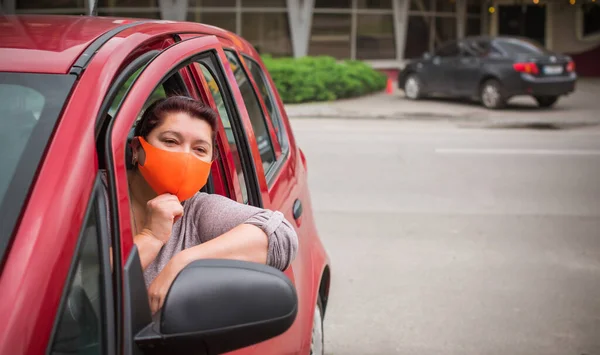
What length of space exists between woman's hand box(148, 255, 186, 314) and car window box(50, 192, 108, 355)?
24cm

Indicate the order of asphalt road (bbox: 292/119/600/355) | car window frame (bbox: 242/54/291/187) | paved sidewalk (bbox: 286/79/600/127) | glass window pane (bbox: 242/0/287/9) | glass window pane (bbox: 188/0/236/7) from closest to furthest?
car window frame (bbox: 242/54/291/187)
asphalt road (bbox: 292/119/600/355)
paved sidewalk (bbox: 286/79/600/127)
glass window pane (bbox: 188/0/236/7)
glass window pane (bbox: 242/0/287/9)

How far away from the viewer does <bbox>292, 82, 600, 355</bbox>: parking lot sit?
5.20 meters

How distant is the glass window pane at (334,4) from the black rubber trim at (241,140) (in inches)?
940

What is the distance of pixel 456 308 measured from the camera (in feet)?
18.5

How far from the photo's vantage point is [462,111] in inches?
730

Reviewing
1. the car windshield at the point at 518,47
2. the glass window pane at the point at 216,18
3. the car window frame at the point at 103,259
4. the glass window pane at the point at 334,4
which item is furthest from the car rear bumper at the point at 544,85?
the car window frame at the point at 103,259

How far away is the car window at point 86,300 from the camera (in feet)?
5.29

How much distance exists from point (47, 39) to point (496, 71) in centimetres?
1701

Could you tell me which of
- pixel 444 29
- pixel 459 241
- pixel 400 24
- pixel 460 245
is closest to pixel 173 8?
pixel 400 24

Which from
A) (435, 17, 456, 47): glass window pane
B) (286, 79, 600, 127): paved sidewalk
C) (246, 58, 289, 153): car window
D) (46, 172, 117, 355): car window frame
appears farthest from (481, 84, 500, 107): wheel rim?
(46, 172, 117, 355): car window frame

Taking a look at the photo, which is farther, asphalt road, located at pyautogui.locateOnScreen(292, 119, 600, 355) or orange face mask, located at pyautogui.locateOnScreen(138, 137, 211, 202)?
asphalt road, located at pyautogui.locateOnScreen(292, 119, 600, 355)

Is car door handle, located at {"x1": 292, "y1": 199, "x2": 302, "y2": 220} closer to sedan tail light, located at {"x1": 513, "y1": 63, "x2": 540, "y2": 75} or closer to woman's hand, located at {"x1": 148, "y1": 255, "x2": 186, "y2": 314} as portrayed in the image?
woman's hand, located at {"x1": 148, "y1": 255, "x2": 186, "y2": 314}

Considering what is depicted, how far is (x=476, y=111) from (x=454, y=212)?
34.5 feet

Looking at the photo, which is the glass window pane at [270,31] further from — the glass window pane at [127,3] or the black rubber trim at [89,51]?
the black rubber trim at [89,51]
